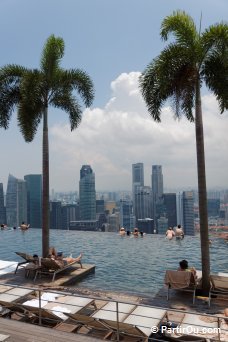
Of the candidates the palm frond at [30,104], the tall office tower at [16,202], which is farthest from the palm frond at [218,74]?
the tall office tower at [16,202]

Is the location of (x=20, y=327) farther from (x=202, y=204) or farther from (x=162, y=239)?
(x=162, y=239)

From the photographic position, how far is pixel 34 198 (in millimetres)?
171000

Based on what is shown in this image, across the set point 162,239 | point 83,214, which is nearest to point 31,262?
point 162,239

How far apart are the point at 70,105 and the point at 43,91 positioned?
1.80m

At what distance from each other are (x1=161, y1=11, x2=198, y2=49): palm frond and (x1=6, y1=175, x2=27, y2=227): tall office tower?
154831 millimetres

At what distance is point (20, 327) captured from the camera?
802cm

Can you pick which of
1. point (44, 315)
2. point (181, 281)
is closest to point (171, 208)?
point (181, 281)

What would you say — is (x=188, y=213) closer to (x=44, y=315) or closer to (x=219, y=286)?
(x=219, y=286)

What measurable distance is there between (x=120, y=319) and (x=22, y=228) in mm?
23522

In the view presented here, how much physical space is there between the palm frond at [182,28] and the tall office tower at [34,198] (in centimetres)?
14333

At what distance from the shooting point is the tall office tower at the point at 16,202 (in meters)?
163

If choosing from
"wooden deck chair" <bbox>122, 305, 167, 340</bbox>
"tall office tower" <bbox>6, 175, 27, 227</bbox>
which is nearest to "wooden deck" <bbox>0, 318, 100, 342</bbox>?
"wooden deck chair" <bbox>122, 305, 167, 340</bbox>

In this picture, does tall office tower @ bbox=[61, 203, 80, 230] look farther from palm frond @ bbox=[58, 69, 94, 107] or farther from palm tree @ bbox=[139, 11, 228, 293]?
palm tree @ bbox=[139, 11, 228, 293]

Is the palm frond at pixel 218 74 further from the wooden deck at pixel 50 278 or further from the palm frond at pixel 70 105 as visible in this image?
the wooden deck at pixel 50 278
